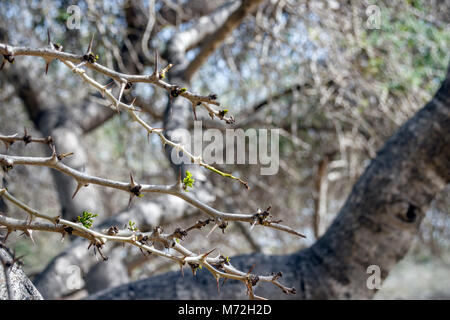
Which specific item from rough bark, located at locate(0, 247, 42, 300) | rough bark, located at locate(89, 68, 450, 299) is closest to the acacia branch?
rough bark, located at locate(0, 247, 42, 300)

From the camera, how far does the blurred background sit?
3650 millimetres

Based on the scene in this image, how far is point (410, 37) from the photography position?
417 cm

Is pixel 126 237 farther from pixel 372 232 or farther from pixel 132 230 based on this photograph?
pixel 372 232

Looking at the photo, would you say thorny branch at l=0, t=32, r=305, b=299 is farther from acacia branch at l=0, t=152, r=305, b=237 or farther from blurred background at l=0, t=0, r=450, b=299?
blurred background at l=0, t=0, r=450, b=299

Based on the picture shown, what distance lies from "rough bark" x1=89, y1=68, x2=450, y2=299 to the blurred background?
1091mm

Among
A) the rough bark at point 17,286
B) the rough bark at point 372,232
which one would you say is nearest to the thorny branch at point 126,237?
the rough bark at point 17,286

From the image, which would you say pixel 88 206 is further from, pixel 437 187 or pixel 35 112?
pixel 437 187

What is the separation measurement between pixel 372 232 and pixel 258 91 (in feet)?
8.63

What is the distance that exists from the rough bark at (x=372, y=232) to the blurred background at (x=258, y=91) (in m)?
1.09

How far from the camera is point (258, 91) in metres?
4.50

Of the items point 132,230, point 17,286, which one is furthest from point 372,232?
point 17,286

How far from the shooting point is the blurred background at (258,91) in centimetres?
365

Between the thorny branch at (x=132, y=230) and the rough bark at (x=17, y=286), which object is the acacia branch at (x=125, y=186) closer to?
the thorny branch at (x=132, y=230)

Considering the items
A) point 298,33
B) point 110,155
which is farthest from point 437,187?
point 110,155
